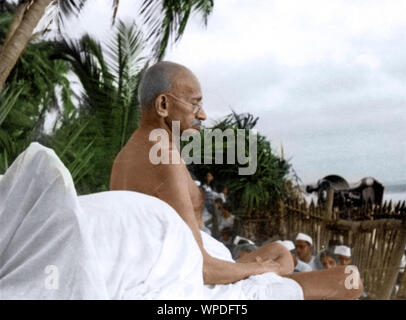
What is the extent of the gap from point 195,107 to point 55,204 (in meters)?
0.50

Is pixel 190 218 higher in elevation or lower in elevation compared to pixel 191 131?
lower

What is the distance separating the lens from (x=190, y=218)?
144 cm

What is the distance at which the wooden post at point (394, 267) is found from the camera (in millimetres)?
2186

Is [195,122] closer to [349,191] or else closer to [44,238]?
[44,238]

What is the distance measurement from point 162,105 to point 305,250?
32.5 inches

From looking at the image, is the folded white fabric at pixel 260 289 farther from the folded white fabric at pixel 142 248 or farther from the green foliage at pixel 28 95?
the green foliage at pixel 28 95

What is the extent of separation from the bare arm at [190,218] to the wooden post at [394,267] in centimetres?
84

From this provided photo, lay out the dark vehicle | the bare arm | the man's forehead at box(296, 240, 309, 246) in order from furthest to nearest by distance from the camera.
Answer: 1. the man's forehead at box(296, 240, 309, 246)
2. the dark vehicle
3. the bare arm

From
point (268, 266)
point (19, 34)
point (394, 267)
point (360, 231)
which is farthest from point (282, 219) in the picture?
point (19, 34)

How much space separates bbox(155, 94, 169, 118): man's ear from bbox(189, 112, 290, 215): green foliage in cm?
26

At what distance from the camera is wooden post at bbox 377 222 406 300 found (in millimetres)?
2186

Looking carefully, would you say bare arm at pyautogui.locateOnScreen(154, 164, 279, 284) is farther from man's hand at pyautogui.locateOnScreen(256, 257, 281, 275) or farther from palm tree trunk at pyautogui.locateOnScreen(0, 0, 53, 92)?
palm tree trunk at pyautogui.locateOnScreen(0, 0, 53, 92)

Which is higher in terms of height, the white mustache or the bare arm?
the white mustache

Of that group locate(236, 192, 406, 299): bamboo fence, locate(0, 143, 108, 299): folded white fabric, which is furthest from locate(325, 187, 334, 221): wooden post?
locate(0, 143, 108, 299): folded white fabric
